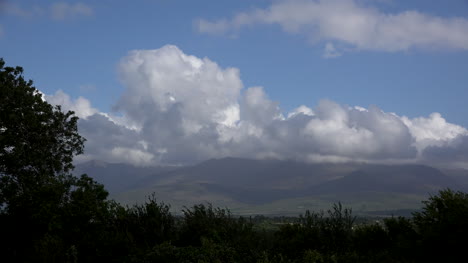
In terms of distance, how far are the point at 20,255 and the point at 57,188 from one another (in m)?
3.48

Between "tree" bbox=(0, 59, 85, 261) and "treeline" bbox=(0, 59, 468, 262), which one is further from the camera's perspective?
"tree" bbox=(0, 59, 85, 261)

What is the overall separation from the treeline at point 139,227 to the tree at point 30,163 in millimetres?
52

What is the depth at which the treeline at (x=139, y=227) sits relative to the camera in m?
14.4

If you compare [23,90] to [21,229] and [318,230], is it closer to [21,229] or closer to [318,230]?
[21,229]

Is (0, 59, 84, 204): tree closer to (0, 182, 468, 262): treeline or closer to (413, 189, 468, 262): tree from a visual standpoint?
(0, 182, 468, 262): treeline

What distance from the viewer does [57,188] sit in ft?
72.3

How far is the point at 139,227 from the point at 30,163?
9706 mm

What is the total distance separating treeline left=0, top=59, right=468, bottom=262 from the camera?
566 inches

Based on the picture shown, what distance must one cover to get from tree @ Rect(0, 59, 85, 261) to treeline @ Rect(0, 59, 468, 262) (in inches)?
2.1

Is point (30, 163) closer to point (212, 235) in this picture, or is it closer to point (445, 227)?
point (212, 235)

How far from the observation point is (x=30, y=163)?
26141 millimetres

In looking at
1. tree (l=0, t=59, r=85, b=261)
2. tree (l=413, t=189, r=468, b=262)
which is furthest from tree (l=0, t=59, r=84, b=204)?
tree (l=413, t=189, r=468, b=262)

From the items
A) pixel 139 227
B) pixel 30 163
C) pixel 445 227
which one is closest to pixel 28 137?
pixel 30 163

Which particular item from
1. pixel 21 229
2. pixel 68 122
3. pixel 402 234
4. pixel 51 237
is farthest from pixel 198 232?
pixel 68 122
